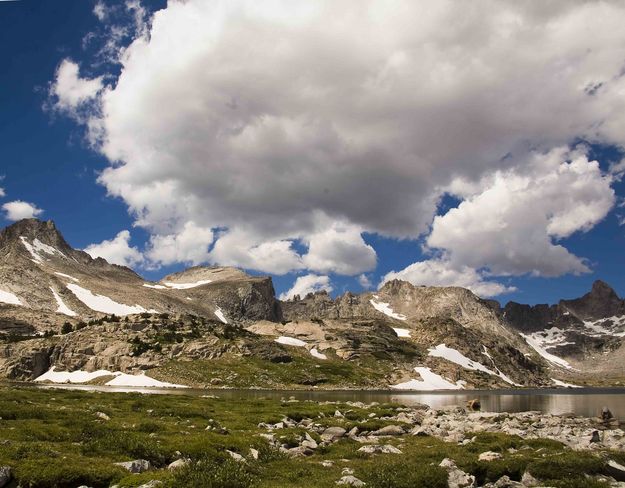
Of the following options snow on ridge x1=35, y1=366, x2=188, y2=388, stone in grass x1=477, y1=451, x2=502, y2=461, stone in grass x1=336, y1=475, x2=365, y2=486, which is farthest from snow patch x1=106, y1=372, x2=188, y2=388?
stone in grass x1=336, y1=475, x2=365, y2=486

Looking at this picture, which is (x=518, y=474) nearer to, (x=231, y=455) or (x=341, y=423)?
(x=231, y=455)

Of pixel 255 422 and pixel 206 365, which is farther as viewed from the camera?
pixel 206 365

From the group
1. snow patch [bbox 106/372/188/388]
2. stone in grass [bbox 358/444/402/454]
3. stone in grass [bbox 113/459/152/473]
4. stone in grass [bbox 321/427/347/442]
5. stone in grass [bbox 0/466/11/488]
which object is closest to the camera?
stone in grass [bbox 0/466/11/488]

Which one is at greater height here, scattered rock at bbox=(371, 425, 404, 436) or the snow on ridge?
scattered rock at bbox=(371, 425, 404, 436)

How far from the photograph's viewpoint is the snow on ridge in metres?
152

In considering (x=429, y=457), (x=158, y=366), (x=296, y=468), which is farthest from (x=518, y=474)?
(x=158, y=366)

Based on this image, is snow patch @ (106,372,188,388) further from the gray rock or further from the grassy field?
the gray rock

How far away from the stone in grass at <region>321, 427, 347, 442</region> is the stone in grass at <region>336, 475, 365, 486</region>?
16362 millimetres

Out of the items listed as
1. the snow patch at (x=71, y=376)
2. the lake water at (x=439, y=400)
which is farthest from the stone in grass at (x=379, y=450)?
the snow patch at (x=71, y=376)

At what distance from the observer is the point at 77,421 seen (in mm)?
33375

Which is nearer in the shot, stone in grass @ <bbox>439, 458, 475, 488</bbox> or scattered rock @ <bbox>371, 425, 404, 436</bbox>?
stone in grass @ <bbox>439, 458, 475, 488</bbox>

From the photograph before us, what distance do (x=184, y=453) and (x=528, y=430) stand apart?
3516 centimetres

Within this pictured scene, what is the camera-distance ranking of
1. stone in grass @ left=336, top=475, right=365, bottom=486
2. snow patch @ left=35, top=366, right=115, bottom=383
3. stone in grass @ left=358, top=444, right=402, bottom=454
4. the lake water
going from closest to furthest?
stone in grass @ left=336, top=475, right=365, bottom=486 → stone in grass @ left=358, top=444, right=402, bottom=454 → the lake water → snow patch @ left=35, top=366, right=115, bottom=383

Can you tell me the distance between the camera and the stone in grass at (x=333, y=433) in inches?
1507
